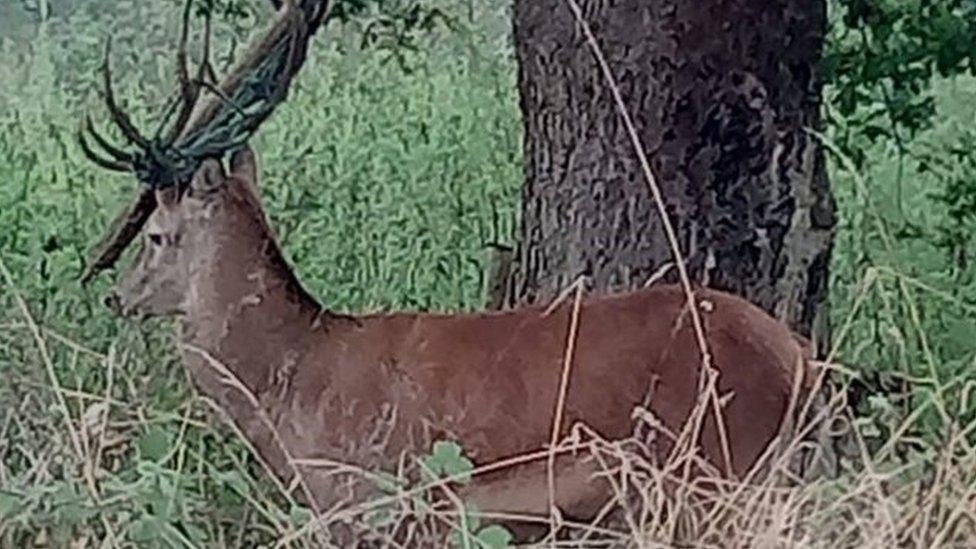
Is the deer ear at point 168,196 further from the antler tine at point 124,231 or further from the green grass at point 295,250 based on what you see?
the green grass at point 295,250

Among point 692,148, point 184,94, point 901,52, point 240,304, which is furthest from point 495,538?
point 901,52

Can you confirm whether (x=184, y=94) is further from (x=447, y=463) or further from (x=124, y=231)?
(x=447, y=463)

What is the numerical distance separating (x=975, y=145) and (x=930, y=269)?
53cm

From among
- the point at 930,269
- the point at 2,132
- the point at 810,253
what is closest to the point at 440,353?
the point at 810,253

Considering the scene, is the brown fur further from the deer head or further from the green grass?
the green grass

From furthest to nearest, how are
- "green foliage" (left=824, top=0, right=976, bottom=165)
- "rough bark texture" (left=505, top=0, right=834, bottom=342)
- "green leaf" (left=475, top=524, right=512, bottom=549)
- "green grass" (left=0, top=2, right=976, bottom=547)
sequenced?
"green foliage" (left=824, top=0, right=976, bottom=165)
"rough bark texture" (left=505, top=0, right=834, bottom=342)
"green grass" (left=0, top=2, right=976, bottom=547)
"green leaf" (left=475, top=524, right=512, bottom=549)

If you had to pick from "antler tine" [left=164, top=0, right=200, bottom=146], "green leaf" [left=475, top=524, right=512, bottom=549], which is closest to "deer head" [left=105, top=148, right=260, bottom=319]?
"antler tine" [left=164, top=0, right=200, bottom=146]

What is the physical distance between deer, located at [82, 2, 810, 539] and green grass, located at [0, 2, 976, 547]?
6.3 inches

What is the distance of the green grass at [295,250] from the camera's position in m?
4.54

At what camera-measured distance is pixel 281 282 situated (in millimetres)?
5508

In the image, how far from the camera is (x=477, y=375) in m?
5.20

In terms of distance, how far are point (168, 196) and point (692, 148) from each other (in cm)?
151

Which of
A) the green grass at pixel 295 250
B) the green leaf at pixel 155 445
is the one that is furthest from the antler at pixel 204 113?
the green leaf at pixel 155 445

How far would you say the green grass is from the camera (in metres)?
4.54
